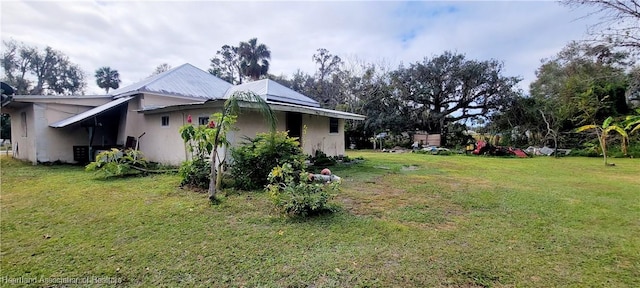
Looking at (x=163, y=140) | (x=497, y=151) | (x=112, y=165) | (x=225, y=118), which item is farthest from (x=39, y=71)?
(x=497, y=151)

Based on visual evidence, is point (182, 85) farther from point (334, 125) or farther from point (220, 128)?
point (220, 128)

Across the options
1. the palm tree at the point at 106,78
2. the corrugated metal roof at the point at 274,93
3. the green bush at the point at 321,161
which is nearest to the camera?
the green bush at the point at 321,161

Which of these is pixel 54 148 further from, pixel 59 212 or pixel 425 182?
pixel 425 182

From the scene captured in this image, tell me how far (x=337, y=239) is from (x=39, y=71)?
40.9 metres

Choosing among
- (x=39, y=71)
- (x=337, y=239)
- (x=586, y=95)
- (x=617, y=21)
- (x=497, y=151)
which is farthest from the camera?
(x=39, y=71)

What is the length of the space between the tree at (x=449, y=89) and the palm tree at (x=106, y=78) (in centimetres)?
2555

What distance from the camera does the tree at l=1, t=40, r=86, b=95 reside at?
27719 mm

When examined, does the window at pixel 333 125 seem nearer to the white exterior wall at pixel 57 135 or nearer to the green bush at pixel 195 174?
the green bush at pixel 195 174

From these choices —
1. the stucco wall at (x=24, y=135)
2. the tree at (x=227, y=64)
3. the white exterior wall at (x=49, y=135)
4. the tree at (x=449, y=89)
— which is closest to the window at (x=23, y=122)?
the stucco wall at (x=24, y=135)

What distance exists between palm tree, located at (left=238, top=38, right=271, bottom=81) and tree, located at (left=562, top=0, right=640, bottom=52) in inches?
843

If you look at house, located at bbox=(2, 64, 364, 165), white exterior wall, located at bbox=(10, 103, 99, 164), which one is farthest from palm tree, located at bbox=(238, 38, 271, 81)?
white exterior wall, located at bbox=(10, 103, 99, 164)

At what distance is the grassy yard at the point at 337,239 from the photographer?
7.66 feet

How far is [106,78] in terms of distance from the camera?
26078 millimetres

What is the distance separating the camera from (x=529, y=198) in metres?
4.93
